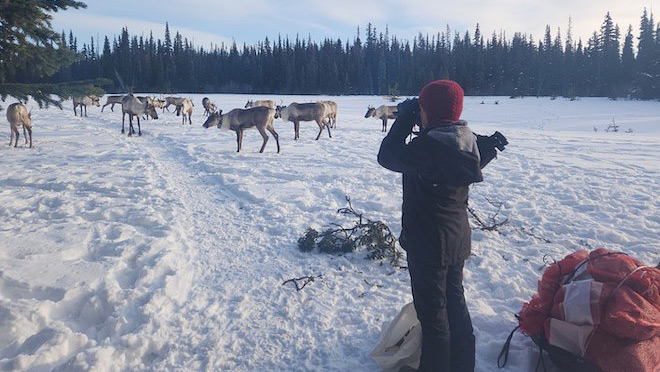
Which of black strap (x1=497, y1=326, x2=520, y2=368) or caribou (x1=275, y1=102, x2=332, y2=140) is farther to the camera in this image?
caribou (x1=275, y1=102, x2=332, y2=140)

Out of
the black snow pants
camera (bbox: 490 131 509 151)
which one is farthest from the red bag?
camera (bbox: 490 131 509 151)

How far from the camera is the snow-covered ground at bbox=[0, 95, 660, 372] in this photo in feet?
10.7

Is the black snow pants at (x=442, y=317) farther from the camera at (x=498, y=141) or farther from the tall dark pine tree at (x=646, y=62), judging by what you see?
the tall dark pine tree at (x=646, y=62)

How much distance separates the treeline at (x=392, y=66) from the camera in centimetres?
5512

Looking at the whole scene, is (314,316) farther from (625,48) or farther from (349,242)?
(625,48)

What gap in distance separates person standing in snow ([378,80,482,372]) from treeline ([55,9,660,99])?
54873 mm

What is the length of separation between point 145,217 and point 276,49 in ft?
271

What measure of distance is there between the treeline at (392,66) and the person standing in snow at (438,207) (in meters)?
54.9

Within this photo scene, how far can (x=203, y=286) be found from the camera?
427 centimetres

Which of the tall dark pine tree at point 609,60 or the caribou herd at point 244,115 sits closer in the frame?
the caribou herd at point 244,115

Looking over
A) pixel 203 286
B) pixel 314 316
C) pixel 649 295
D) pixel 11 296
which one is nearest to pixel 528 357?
pixel 649 295

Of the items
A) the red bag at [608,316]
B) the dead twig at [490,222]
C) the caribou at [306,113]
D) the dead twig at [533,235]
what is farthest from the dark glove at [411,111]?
the caribou at [306,113]

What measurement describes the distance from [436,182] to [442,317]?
0.86m

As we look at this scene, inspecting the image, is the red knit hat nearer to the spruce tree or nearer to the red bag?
the red bag
